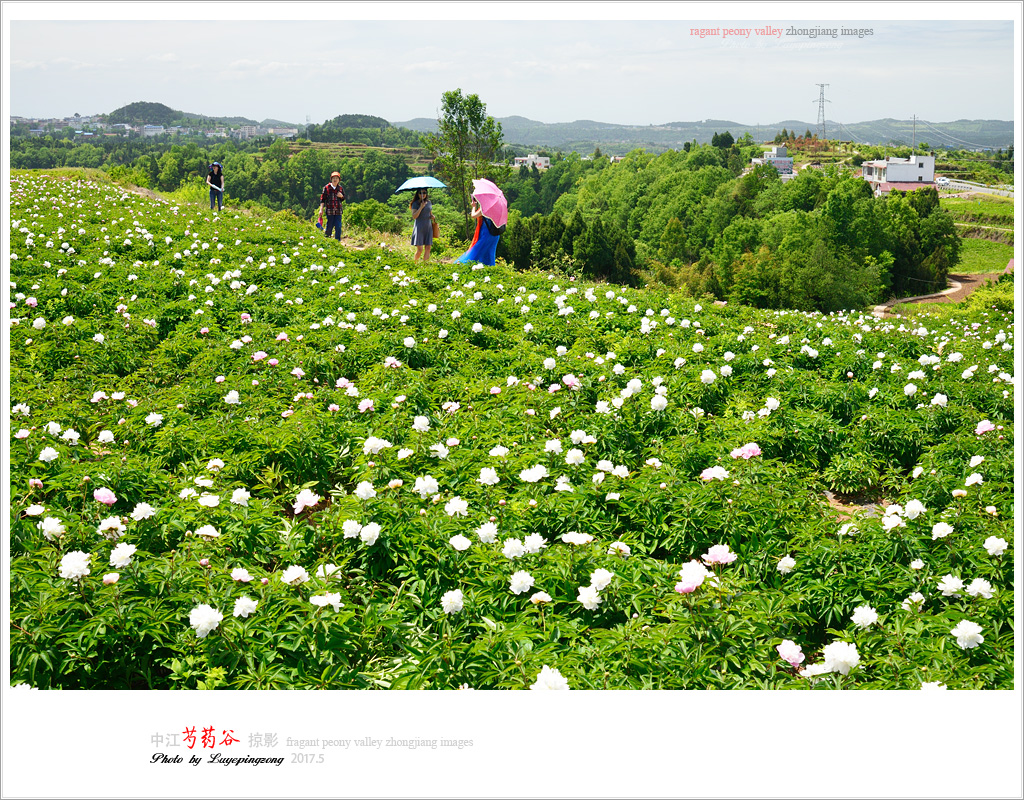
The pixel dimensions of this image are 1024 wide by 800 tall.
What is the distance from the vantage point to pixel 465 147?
132 ft

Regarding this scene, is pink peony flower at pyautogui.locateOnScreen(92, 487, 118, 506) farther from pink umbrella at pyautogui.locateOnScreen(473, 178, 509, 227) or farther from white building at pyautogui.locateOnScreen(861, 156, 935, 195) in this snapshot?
white building at pyautogui.locateOnScreen(861, 156, 935, 195)

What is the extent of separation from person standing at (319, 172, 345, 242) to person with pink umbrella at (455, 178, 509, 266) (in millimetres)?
4090

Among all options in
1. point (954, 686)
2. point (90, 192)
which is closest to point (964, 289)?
point (90, 192)

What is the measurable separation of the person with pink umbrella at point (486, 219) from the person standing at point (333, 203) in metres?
4.09

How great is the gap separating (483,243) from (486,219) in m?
0.46

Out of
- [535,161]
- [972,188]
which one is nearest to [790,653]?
[972,188]

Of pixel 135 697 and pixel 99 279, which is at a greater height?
pixel 99 279

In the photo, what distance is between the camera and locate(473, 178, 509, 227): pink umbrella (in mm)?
11992

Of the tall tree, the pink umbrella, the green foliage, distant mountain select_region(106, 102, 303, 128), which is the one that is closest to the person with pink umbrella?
the pink umbrella

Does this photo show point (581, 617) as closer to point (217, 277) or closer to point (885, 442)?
point (885, 442)

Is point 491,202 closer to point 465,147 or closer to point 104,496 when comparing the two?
point 104,496

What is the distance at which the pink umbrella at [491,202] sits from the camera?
11992 millimetres

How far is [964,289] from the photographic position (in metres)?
54.4

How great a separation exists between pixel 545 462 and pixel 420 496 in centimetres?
85
